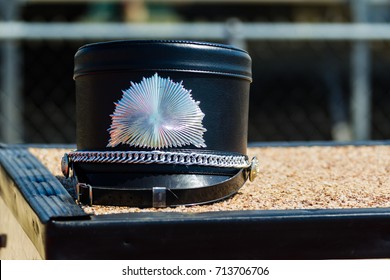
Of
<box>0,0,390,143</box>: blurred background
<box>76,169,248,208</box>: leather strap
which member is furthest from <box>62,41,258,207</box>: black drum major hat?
<box>0,0,390,143</box>: blurred background

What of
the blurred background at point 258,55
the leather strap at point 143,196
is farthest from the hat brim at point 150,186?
the blurred background at point 258,55

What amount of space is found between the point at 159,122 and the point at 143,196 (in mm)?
124

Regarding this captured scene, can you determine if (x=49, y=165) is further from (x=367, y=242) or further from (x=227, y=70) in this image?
(x=367, y=242)

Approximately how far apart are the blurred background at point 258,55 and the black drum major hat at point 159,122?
225cm

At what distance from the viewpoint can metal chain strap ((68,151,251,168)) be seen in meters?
1.27

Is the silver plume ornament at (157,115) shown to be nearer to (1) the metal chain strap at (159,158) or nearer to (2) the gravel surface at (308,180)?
(1) the metal chain strap at (159,158)

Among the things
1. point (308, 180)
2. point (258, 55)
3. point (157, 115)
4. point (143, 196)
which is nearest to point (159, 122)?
point (157, 115)

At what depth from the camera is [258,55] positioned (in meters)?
4.26

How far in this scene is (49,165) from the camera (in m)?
1.76

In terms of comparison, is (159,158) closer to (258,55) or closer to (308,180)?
(308,180)

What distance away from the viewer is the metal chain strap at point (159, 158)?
127cm

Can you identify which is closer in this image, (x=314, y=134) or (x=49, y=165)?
(x=49, y=165)
